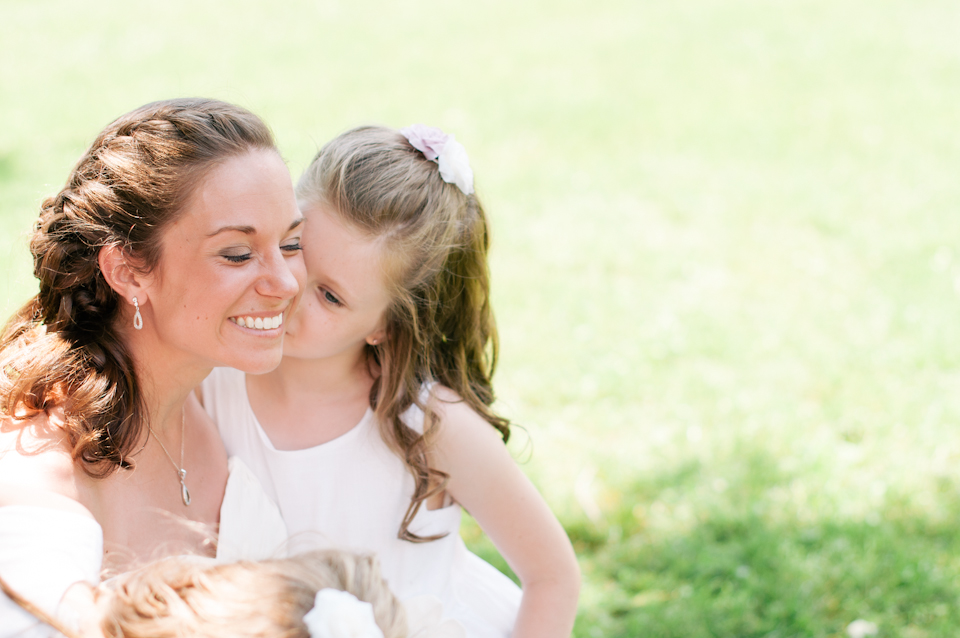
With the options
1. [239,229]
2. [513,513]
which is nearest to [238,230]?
[239,229]

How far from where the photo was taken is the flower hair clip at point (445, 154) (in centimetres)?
237

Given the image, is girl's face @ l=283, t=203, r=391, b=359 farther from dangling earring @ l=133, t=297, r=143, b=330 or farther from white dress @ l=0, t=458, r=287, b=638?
white dress @ l=0, t=458, r=287, b=638

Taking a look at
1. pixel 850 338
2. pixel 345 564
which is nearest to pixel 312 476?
pixel 345 564

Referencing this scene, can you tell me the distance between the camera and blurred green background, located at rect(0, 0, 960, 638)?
371 centimetres

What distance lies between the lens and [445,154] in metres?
2.38

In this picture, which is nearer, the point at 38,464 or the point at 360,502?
the point at 38,464

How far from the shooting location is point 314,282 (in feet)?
7.52

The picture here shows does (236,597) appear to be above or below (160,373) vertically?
below

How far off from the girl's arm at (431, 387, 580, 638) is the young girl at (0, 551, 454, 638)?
649 millimetres

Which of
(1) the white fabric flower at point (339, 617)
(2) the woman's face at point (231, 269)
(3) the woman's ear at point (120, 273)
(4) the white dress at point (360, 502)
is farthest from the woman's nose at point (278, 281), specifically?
(1) the white fabric flower at point (339, 617)

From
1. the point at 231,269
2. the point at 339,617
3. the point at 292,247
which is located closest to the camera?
the point at 339,617

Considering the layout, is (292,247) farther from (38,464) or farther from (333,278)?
(38,464)

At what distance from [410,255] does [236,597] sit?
3.51 ft

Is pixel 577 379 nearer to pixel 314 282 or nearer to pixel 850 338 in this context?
pixel 850 338
